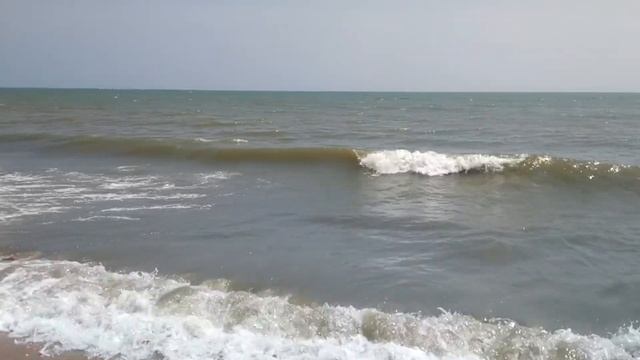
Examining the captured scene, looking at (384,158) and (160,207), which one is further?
A: (384,158)

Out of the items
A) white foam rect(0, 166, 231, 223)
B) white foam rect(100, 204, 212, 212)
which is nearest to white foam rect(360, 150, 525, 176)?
white foam rect(0, 166, 231, 223)

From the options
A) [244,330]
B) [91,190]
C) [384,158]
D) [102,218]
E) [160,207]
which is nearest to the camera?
[244,330]

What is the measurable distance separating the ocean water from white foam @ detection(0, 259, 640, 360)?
0.02 m

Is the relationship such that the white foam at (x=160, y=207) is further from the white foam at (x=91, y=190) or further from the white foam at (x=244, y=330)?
the white foam at (x=244, y=330)

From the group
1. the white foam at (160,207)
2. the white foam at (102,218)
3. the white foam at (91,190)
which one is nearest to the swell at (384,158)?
the white foam at (91,190)

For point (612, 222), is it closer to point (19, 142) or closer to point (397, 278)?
point (397, 278)

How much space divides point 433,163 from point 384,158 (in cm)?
158

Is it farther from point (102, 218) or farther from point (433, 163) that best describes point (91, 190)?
point (433, 163)

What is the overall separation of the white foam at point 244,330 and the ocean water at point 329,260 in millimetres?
20

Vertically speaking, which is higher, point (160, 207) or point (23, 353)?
point (160, 207)

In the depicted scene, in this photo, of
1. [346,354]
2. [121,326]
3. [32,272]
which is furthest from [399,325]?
[32,272]

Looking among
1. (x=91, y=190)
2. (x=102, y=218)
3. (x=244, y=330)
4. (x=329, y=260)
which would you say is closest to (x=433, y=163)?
(x=329, y=260)

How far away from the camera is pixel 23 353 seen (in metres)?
4.95

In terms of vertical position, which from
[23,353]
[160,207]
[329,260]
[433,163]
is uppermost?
[433,163]
